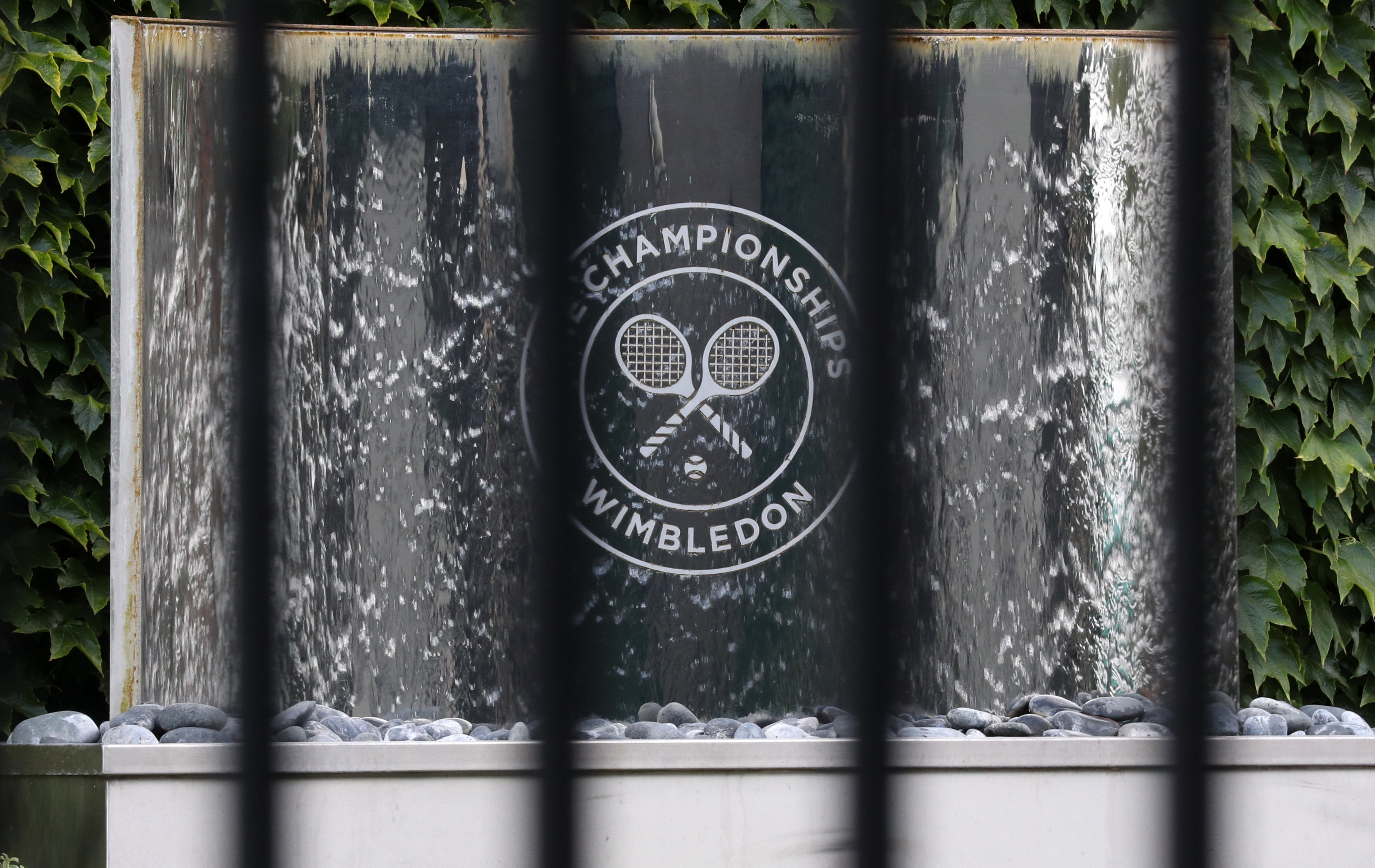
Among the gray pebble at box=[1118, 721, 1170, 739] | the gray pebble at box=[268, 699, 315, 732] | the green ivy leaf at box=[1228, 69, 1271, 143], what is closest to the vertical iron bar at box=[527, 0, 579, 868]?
the gray pebble at box=[1118, 721, 1170, 739]

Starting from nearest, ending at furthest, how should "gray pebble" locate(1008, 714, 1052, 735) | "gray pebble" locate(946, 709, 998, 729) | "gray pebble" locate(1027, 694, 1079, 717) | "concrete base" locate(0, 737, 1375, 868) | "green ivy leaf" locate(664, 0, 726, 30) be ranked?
"concrete base" locate(0, 737, 1375, 868), "gray pebble" locate(1008, 714, 1052, 735), "gray pebble" locate(946, 709, 998, 729), "gray pebble" locate(1027, 694, 1079, 717), "green ivy leaf" locate(664, 0, 726, 30)

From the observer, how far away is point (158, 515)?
9.30 feet

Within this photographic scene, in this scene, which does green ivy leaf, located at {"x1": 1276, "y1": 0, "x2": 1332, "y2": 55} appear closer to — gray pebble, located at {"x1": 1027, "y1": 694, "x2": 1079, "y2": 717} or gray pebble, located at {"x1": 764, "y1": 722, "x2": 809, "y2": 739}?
gray pebble, located at {"x1": 1027, "y1": 694, "x2": 1079, "y2": 717}

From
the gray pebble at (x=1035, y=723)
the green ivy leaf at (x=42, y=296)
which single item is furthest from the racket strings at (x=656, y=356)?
the green ivy leaf at (x=42, y=296)

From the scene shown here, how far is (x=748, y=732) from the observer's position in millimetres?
2619

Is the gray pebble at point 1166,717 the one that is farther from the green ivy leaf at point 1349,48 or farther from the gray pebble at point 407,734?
the green ivy leaf at point 1349,48

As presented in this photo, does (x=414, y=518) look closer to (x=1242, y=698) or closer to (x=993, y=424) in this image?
(x=993, y=424)

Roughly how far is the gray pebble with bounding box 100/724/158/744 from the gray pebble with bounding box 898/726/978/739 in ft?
5.12

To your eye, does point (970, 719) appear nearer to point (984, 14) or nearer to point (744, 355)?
point (744, 355)

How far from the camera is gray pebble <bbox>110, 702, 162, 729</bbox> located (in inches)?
101

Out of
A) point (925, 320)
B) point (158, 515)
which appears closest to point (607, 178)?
point (158, 515)

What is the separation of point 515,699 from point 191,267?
4.58 ft

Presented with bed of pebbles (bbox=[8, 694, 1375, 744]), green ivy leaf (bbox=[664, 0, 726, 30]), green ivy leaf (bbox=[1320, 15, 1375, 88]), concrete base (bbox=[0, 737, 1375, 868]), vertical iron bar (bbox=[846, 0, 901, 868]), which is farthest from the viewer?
green ivy leaf (bbox=[1320, 15, 1375, 88])

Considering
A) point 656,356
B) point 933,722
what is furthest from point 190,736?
point 933,722
